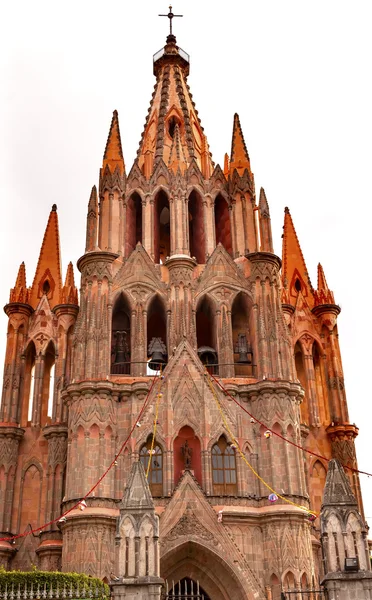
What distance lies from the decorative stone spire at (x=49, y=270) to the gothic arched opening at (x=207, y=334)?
743 cm

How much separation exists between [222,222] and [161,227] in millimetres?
3697

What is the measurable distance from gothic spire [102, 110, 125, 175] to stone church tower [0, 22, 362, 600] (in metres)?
0.12

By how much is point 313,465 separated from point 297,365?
5.04 metres

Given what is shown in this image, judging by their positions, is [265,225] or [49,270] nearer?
[265,225]

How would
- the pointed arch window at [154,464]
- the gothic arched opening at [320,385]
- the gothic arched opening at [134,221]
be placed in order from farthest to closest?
the gothic arched opening at [134,221] → the gothic arched opening at [320,385] → the pointed arch window at [154,464]

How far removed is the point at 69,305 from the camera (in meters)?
35.7

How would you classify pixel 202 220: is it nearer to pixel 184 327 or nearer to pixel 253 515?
pixel 184 327

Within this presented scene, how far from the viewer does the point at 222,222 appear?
37.0 metres

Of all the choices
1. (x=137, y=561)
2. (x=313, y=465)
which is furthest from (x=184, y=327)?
(x=137, y=561)

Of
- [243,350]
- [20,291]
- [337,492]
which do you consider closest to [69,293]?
[20,291]

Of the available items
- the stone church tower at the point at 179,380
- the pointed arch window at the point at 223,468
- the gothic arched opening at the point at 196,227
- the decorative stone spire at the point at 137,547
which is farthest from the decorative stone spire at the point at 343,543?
the gothic arched opening at the point at 196,227

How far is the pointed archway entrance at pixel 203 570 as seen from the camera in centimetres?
2688

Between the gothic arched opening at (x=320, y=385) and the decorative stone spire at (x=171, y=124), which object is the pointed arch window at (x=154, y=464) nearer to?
the gothic arched opening at (x=320, y=385)

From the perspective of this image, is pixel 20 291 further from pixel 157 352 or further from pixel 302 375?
pixel 302 375
